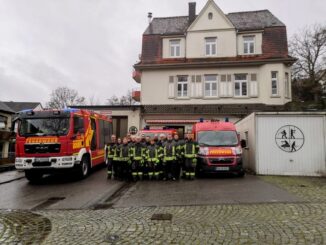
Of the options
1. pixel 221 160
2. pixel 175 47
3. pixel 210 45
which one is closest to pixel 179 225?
pixel 221 160

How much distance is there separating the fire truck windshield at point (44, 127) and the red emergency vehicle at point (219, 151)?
5.65 metres

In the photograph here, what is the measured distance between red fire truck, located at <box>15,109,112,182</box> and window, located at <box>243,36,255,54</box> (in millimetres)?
17788

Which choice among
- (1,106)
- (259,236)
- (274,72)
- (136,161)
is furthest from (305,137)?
(1,106)

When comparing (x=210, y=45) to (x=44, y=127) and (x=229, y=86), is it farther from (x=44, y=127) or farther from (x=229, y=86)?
(x=44, y=127)

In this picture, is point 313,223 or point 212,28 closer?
point 313,223

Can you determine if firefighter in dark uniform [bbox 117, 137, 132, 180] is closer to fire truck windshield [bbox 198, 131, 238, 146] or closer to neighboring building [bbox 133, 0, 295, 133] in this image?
fire truck windshield [bbox 198, 131, 238, 146]

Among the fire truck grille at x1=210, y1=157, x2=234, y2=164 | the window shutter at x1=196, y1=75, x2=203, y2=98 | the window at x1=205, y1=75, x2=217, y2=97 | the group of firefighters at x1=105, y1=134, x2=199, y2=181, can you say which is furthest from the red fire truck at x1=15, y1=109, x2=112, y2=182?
the window at x1=205, y1=75, x2=217, y2=97

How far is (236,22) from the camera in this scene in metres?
27.9

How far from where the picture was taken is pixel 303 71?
3491 cm

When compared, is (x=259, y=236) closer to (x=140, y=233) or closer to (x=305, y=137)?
(x=140, y=233)

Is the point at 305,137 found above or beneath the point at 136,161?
above

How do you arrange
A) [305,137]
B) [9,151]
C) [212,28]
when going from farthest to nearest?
[9,151] < [212,28] < [305,137]

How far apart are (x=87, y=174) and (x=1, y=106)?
28.5 metres

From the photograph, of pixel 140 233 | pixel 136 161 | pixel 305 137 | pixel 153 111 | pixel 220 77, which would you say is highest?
pixel 220 77
